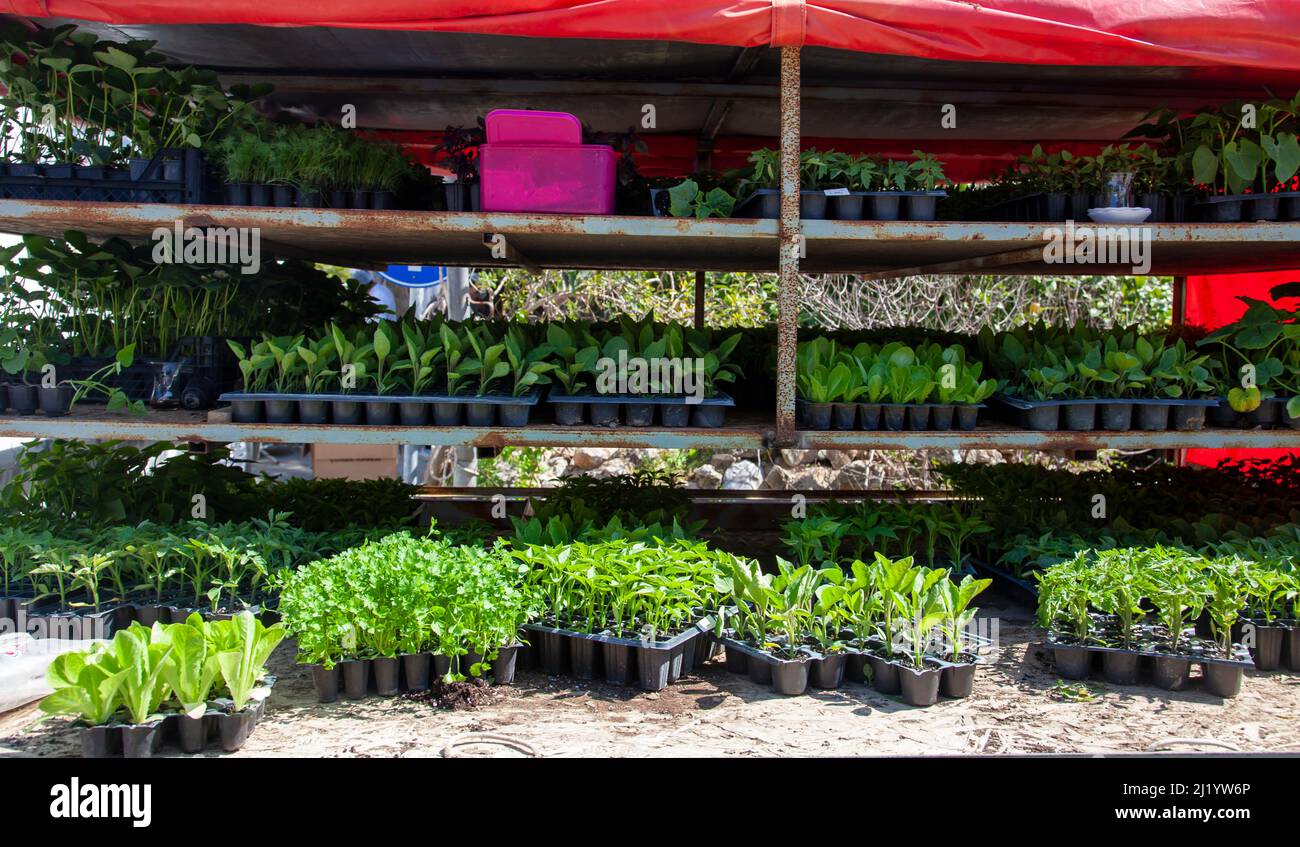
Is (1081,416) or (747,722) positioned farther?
(1081,416)

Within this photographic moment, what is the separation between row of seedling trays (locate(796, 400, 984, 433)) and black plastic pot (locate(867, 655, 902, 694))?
1.35 m

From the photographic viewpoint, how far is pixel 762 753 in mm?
3076

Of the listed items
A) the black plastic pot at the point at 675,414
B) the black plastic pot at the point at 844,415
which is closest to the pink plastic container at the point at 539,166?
the black plastic pot at the point at 675,414

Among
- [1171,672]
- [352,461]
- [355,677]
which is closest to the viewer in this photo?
[355,677]

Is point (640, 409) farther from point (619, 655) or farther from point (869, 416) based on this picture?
point (619, 655)

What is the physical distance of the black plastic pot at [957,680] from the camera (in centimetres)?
352

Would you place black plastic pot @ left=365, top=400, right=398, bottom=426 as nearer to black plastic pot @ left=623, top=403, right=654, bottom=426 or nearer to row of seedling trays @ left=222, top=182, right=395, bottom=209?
row of seedling trays @ left=222, top=182, right=395, bottom=209

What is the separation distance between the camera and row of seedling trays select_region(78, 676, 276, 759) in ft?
9.44

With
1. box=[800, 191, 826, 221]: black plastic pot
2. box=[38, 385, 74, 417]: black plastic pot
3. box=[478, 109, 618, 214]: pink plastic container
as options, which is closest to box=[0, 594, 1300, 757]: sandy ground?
box=[38, 385, 74, 417]: black plastic pot

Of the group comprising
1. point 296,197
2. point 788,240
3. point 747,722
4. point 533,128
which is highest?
point 533,128

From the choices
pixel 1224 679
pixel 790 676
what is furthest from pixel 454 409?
pixel 1224 679

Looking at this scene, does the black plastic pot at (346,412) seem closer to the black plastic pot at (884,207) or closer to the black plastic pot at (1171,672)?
the black plastic pot at (884,207)

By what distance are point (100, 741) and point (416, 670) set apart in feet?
3.31

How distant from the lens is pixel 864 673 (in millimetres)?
3658
